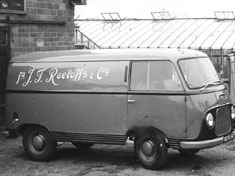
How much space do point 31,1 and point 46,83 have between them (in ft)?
12.6

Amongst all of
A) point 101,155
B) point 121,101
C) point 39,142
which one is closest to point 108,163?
point 101,155

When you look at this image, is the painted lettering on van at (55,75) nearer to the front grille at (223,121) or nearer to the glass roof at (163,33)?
the front grille at (223,121)

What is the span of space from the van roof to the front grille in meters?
1.10

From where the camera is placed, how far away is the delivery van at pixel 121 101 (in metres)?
7.84

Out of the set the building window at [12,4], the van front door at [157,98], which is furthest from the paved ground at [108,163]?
the building window at [12,4]

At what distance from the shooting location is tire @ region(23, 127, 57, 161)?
29.2 ft

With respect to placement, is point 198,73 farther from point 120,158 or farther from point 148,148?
point 120,158

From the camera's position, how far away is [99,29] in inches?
993

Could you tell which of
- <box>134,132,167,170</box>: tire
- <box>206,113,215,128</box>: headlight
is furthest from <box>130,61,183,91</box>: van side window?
<box>134,132,167,170</box>: tire

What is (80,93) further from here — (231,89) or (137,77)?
(231,89)

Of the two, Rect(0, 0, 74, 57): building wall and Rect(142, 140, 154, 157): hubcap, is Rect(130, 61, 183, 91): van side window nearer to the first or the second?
Rect(142, 140, 154, 157): hubcap

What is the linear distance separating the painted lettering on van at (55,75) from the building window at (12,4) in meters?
2.70

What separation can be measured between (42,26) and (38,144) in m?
4.39

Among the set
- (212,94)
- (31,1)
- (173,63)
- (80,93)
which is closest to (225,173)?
(212,94)
